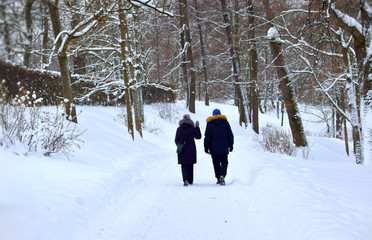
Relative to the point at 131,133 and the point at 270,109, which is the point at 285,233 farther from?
the point at 270,109

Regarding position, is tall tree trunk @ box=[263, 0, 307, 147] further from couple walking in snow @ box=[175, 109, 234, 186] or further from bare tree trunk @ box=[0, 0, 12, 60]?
bare tree trunk @ box=[0, 0, 12, 60]

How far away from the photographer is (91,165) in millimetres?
7984

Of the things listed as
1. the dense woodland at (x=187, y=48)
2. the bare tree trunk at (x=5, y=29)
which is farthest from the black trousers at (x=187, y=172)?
the bare tree trunk at (x=5, y=29)

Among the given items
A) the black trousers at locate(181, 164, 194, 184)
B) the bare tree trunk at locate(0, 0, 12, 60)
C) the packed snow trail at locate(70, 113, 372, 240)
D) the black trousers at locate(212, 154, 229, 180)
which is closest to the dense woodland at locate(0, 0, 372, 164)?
the bare tree trunk at locate(0, 0, 12, 60)

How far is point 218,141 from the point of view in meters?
7.90

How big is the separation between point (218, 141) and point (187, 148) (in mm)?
885

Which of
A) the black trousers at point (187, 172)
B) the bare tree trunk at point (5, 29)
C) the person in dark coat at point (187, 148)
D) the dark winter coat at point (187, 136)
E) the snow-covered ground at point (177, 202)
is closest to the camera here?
the bare tree trunk at point (5, 29)

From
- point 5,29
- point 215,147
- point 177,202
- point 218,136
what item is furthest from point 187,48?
point 5,29

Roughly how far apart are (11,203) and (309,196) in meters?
4.14

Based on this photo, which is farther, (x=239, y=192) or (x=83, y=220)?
(x=239, y=192)

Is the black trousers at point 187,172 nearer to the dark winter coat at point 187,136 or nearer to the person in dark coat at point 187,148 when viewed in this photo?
the person in dark coat at point 187,148

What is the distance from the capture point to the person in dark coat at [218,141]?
25.8 ft

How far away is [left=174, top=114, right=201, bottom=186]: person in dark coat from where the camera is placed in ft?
26.5

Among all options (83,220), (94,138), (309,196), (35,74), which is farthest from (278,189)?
(35,74)
